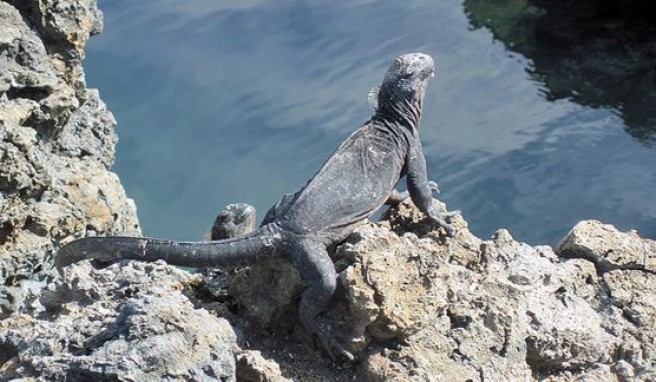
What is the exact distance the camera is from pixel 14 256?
12.7 feet

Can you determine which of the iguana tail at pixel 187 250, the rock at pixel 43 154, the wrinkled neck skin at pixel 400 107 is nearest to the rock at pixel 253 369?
the iguana tail at pixel 187 250

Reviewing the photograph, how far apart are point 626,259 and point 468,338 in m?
0.99

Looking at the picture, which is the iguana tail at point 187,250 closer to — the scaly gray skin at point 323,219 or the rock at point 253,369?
the scaly gray skin at point 323,219

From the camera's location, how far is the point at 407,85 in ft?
14.1

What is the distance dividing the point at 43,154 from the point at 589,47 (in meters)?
8.45

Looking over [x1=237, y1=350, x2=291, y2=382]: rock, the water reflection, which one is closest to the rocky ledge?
[x1=237, y1=350, x2=291, y2=382]: rock

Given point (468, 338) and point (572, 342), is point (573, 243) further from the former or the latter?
point (468, 338)

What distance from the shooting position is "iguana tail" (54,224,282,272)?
11.2ft

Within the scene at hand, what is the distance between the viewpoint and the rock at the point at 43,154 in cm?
382

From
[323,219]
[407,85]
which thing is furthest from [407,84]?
[323,219]

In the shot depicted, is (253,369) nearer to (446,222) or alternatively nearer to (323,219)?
(323,219)

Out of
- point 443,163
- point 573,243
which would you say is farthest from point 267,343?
point 443,163

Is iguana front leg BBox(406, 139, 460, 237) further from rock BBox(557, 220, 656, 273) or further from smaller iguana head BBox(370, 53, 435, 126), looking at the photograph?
rock BBox(557, 220, 656, 273)

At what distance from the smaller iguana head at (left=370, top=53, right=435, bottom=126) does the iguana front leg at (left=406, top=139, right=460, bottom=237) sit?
195mm
